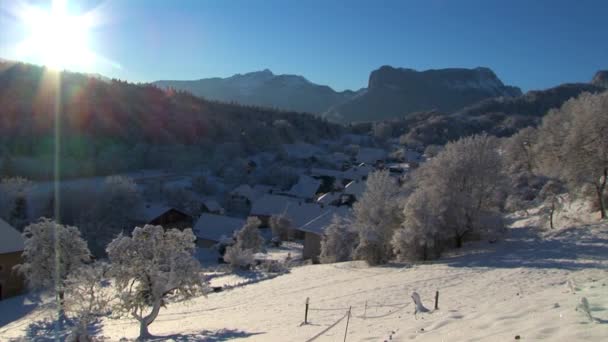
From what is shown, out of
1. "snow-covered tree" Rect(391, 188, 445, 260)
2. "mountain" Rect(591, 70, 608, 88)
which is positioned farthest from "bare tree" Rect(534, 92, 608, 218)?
"mountain" Rect(591, 70, 608, 88)

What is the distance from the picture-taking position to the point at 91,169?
64.5 m

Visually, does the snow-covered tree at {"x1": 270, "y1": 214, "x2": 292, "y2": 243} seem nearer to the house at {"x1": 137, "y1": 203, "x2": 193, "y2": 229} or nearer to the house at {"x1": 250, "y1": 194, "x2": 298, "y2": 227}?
the house at {"x1": 250, "y1": 194, "x2": 298, "y2": 227}

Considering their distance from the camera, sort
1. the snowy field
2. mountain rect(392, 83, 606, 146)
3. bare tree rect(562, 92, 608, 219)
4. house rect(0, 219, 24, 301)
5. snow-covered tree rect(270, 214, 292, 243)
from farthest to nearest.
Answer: mountain rect(392, 83, 606, 146)
snow-covered tree rect(270, 214, 292, 243)
house rect(0, 219, 24, 301)
bare tree rect(562, 92, 608, 219)
the snowy field

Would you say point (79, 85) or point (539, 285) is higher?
point (79, 85)

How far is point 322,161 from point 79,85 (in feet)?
192

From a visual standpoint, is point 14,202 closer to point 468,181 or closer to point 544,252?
point 468,181

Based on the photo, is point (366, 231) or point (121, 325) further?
point (366, 231)

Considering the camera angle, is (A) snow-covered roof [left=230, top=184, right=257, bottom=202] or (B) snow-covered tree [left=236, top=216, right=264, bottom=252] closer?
(B) snow-covered tree [left=236, top=216, right=264, bottom=252]

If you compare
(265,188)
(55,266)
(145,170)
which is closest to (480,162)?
(55,266)

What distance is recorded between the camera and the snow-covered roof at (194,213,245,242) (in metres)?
39.7

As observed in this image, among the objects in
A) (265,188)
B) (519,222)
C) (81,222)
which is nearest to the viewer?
(519,222)

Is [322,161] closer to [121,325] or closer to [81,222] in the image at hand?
[81,222]

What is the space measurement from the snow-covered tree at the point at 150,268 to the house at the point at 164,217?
98.7 ft

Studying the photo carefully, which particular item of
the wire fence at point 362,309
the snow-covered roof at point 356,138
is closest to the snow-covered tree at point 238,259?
the wire fence at point 362,309
